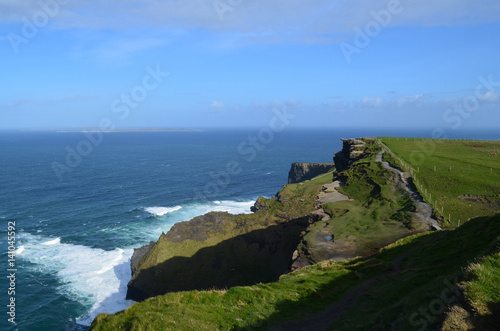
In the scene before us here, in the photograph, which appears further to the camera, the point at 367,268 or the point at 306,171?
the point at 306,171

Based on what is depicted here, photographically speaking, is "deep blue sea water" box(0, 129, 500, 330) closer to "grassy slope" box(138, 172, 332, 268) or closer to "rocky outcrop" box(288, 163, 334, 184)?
"rocky outcrop" box(288, 163, 334, 184)

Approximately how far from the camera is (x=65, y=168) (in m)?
133

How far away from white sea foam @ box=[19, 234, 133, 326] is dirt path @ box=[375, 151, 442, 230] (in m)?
40.1

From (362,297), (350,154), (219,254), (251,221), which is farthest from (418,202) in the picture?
(219,254)

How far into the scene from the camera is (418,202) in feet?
117

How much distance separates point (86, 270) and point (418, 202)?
168 ft

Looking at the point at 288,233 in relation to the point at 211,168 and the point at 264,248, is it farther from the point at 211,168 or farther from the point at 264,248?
the point at 211,168

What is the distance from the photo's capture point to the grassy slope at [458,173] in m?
33.3

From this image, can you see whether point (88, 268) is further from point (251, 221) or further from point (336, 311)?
point (336, 311)

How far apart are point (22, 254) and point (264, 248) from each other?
143 ft

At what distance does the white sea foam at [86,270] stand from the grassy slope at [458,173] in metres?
44.1

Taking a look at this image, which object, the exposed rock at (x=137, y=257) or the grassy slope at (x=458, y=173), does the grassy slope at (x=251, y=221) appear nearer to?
the exposed rock at (x=137, y=257)

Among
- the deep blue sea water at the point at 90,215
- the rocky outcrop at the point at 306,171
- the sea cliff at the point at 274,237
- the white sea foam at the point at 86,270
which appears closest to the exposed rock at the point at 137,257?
the sea cliff at the point at 274,237

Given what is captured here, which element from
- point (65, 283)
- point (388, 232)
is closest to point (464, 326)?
point (388, 232)
